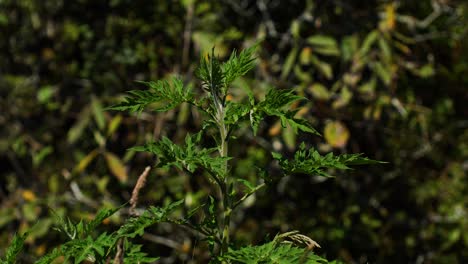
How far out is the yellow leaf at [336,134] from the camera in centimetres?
307

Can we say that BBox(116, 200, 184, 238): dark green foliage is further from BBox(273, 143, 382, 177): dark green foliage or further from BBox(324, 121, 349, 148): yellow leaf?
BBox(324, 121, 349, 148): yellow leaf

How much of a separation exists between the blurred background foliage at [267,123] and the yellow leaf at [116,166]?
1 centimetres

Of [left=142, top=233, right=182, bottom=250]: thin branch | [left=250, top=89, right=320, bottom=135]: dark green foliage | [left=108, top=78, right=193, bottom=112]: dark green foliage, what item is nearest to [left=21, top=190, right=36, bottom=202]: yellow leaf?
[left=142, top=233, right=182, bottom=250]: thin branch

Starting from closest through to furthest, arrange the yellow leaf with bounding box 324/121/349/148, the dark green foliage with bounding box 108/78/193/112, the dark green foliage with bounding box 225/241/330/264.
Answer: the dark green foliage with bounding box 225/241/330/264 < the dark green foliage with bounding box 108/78/193/112 < the yellow leaf with bounding box 324/121/349/148

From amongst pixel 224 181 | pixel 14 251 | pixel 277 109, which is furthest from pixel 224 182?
pixel 14 251

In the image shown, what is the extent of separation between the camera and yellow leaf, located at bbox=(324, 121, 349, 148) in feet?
10.1

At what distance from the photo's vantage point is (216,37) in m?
3.26

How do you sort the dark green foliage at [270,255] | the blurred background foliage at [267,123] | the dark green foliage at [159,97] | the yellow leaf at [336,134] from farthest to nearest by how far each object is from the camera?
the blurred background foliage at [267,123]
the yellow leaf at [336,134]
the dark green foliage at [159,97]
the dark green foliage at [270,255]

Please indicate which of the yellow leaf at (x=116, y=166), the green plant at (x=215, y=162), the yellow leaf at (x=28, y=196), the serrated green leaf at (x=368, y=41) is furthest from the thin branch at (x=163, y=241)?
the green plant at (x=215, y=162)

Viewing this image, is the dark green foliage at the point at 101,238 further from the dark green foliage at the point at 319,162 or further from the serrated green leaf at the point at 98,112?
the serrated green leaf at the point at 98,112

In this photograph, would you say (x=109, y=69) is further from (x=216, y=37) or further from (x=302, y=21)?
(x=302, y=21)

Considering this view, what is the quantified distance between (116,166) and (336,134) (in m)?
1.10

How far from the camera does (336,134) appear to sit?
10.1 ft

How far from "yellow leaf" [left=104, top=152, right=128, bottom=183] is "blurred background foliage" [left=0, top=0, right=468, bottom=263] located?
1 centimetres
